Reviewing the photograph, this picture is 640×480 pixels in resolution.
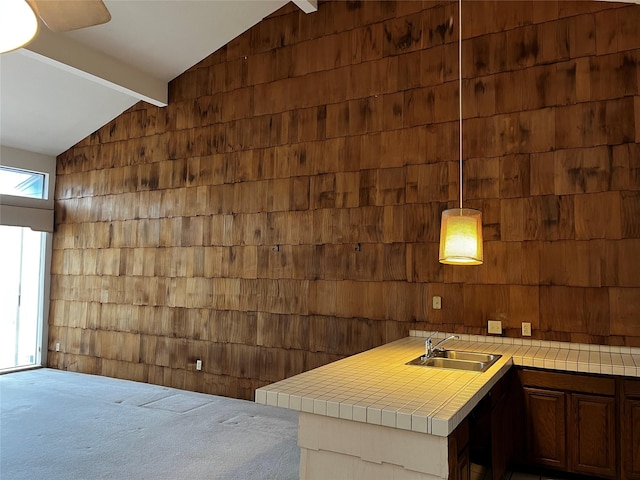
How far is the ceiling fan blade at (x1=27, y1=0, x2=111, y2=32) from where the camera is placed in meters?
2.04

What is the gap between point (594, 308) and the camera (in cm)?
378

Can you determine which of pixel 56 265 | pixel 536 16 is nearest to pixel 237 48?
pixel 536 16

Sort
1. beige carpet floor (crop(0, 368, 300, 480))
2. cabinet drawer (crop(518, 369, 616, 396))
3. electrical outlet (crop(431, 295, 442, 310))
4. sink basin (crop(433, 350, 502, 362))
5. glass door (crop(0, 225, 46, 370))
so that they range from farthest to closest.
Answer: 1. glass door (crop(0, 225, 46, 370))
2. electrical outlet (crop(431, 295, 442, 310))
3. beige carpet floor (crop(0, 368, 300, 480))
4. sink basin (crop(433, 350, 502, 362))
5. cabinet drawer (crop(518, 369, 616, 396))

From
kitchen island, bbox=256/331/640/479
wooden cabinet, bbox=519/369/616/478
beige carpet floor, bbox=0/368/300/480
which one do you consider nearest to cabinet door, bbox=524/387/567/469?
wooden cabinet, bbox=519/369/616/478

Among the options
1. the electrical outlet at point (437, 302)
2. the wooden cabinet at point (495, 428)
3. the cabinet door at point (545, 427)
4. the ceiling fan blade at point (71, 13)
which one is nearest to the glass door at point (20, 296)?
the ceiling fan blade at point (71, 13)

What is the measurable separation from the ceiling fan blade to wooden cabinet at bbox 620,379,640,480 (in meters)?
3.68

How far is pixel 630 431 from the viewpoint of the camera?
311cm

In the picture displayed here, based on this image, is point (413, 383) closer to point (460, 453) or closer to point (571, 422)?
point (460, 453)

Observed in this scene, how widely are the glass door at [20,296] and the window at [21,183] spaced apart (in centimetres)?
54

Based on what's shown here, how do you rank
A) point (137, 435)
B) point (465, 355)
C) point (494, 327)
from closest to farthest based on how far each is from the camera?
point (465, 355) → point (494, 327) → point (137, 435)

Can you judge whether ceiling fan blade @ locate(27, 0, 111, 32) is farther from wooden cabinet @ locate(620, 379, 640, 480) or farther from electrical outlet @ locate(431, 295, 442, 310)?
wooden cabinet @ locate(620, 379, 640, 480)

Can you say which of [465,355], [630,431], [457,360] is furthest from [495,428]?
[630,431]

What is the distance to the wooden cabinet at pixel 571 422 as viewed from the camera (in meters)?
3.16

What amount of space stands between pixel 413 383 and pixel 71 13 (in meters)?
2.41
